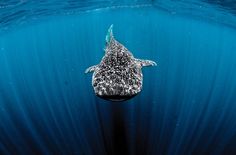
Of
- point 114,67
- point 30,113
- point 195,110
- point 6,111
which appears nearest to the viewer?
point 114,67

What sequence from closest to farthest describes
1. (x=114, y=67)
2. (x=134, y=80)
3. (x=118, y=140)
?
(x=134, y=80) < (x=114, y=67) < (x=118, y=140)

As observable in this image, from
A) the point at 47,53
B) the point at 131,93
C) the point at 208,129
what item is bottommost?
the point at 47,53

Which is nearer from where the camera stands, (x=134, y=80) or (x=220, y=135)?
(x=134, y=80)

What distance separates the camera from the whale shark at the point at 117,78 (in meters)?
6.48

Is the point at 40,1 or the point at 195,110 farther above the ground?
the point at 40,1

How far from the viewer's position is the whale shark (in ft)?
21.2

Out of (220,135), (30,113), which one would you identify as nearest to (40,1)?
(30,113)

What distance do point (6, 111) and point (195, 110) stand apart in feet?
40.2

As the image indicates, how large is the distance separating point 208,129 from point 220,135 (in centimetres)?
101

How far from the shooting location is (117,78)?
23.1 feet

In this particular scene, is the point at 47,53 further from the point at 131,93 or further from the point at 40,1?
the point at 131,93

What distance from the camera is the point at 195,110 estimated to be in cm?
1798

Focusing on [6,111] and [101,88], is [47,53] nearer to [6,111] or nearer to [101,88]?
[6,111]

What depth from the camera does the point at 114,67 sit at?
7770 millimetres
